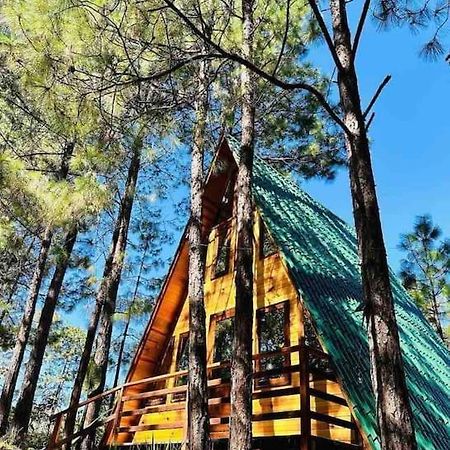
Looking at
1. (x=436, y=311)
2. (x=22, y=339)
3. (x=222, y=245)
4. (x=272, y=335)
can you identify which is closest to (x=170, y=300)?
(x=222, y=245)

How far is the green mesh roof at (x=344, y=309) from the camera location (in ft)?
17.4

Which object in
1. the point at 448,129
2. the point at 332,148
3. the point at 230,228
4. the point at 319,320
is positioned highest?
the point at 332,148

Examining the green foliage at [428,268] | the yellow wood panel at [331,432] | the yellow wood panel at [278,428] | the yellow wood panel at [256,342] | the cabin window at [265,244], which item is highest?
the green foliage at [428,268]

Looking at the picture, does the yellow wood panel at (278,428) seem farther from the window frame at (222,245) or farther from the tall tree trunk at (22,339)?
the tall tree trunk at (22,339)

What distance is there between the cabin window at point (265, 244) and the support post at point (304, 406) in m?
2.82

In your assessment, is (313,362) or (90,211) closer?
(313,362)

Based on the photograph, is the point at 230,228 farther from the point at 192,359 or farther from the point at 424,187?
the point at 424,187

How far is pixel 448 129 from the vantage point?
4.74m

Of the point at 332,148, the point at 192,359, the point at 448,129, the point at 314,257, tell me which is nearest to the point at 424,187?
the point at 332,148

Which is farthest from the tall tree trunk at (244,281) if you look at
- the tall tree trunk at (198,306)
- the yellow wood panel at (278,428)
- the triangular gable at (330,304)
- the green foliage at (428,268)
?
the green foliage at (428,268)

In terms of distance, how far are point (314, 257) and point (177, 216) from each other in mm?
5192

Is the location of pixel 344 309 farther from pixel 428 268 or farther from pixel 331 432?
pixel 428 268

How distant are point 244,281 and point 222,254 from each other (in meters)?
3.43

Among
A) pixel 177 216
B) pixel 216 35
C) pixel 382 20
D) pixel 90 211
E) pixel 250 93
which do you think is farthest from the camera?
pixel 177 216
